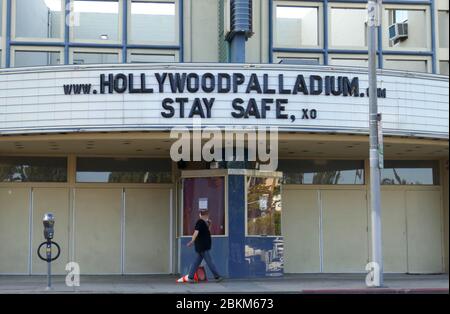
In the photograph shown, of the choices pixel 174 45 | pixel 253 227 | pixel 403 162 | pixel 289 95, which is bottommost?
pixel 253 227

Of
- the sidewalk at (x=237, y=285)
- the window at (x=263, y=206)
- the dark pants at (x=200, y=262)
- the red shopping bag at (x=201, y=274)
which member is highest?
the window at (x=263, y=206)

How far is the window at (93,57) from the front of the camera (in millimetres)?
20734

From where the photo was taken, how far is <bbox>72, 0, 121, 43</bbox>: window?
2072 cm

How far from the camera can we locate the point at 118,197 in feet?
70.9

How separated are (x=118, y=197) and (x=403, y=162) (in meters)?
8.73

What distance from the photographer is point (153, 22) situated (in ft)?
69.5

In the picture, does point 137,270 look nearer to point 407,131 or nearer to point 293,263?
point 293,263

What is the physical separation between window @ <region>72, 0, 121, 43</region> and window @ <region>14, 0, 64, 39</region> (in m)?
0.45

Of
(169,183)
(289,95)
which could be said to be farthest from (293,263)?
(289,95)

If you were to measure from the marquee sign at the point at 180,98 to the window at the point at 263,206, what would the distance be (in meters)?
2.18

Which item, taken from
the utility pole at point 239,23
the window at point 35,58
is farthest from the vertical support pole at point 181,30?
the window at point 35,58

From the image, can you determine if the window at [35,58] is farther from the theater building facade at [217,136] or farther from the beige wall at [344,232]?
the beige wall at [344,232]

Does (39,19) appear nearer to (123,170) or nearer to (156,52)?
(156,52)

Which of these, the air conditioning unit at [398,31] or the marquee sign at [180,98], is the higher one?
the air conditioning unit at [398,31]
